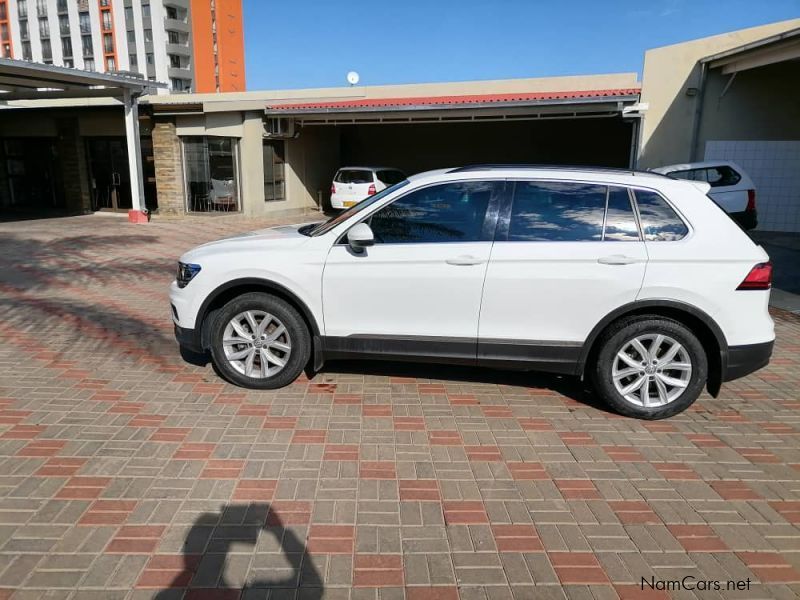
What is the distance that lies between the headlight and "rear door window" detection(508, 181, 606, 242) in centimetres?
254

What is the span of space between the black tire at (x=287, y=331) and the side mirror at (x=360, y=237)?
2.44 ft

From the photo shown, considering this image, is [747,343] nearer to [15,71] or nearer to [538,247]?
[538,247]

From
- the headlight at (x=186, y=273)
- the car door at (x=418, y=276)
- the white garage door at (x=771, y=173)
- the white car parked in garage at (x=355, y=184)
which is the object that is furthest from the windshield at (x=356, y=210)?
the white garage door at (x=771, y=173)

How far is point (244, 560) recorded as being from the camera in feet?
8.80

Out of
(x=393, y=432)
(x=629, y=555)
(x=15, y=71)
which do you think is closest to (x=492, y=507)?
(x=629, y=555)

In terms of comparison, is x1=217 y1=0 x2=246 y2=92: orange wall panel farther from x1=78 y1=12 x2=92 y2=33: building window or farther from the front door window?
the front door window

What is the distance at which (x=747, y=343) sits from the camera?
13.4ft

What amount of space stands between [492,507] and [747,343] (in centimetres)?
235

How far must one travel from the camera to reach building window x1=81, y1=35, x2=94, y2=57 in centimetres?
8188

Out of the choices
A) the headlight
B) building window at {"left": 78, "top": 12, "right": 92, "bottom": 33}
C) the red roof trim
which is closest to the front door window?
the headlight

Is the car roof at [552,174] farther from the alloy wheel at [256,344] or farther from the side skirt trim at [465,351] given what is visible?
the alloy wheel at [256,344]

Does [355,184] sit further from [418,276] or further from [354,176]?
[418,276]

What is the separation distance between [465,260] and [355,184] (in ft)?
47.0

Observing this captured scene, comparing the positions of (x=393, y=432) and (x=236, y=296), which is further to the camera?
(x=236, y=296)
